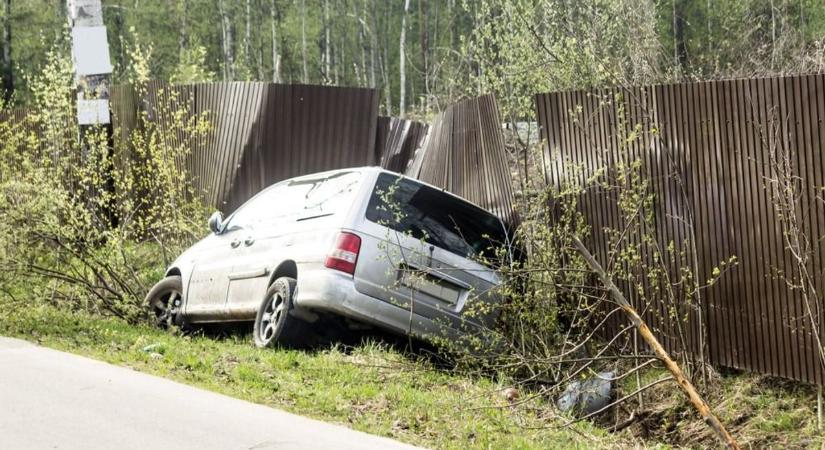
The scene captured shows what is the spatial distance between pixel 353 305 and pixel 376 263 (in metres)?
0.39

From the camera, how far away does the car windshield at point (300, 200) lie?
9586 mm

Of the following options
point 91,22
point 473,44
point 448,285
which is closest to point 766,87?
point 448,285

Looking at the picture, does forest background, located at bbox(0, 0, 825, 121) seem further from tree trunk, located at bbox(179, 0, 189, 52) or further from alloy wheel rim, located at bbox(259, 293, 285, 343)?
alloy wheel rim, located at bbox(259, 293, 285, 343)

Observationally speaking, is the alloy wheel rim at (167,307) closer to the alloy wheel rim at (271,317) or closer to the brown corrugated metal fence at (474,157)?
the alloy wheel rim at (271,317)

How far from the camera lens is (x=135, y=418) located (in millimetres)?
6469

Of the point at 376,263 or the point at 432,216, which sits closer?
A: the point at 376,263

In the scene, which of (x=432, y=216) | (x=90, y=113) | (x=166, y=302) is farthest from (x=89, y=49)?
(x=432, y=216)

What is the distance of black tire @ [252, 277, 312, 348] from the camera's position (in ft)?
30.5

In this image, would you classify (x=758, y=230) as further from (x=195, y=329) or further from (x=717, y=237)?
(x=195, y=329)

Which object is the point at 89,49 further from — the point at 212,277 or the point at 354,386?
the point at 354,386

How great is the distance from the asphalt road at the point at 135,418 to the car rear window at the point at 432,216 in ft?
7.69

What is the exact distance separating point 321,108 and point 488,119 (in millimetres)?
4460

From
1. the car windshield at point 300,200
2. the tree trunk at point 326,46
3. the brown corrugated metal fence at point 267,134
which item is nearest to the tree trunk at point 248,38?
the tree trunk at point 326,46

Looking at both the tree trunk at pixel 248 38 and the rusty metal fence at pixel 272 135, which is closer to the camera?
the rusty metal fence at pixel 272 135
